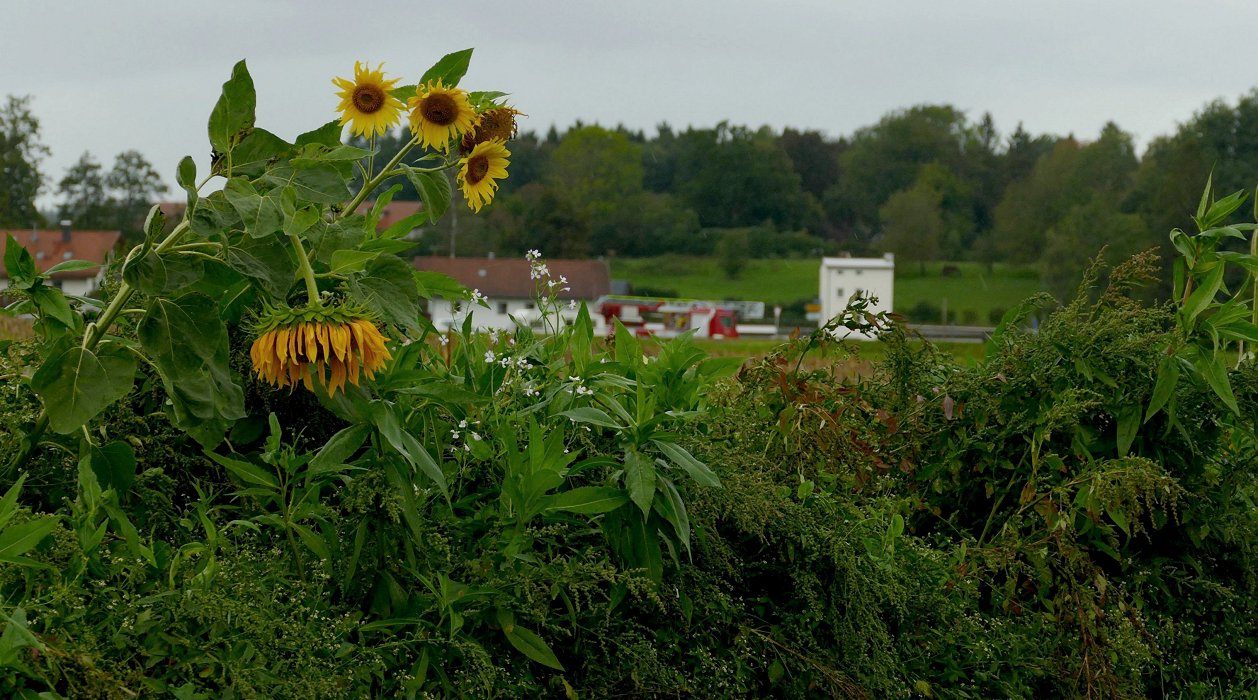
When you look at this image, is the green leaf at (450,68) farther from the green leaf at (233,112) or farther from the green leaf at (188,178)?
the green leaf at (188,178)

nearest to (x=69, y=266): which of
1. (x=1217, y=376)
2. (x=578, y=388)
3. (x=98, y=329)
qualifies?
(x=98, y=329)

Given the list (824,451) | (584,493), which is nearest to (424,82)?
(584,493)

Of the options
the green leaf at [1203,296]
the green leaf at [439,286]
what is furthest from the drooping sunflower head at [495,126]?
the green leaf at [1203,296]

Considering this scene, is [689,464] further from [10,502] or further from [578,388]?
[10,502]

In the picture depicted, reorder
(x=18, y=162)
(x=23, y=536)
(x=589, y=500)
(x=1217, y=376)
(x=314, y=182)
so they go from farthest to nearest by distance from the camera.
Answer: (x=18, y=162)
(x=1217, y=376)
(x=589, y=500)
(x=314, y=182)
(x=23, y=536)

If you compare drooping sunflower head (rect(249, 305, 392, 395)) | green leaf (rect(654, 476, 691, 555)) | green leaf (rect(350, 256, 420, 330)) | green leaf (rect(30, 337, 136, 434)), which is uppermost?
green leaf (rect(350, 256, 420, 330))

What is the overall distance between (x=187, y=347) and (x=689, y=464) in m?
0.89

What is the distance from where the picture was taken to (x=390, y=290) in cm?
203

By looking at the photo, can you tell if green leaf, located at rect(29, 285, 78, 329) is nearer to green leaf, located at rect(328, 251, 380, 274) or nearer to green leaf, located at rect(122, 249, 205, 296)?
green leaf, located at rect(122, 249, 205, 296)

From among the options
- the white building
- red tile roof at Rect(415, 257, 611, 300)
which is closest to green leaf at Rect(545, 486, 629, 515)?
the white building

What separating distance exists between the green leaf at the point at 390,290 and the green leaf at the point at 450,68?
389 millimetres

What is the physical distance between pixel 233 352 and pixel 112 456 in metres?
0.32

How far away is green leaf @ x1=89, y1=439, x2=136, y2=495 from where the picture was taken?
2002mm

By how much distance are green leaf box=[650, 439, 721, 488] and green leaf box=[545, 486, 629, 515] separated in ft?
0.38
